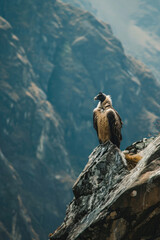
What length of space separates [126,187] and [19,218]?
598 ft

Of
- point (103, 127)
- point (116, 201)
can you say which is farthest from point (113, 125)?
point (116, 201)

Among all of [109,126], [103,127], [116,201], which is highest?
[109,126]

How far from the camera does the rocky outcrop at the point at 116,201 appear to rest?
1062cm

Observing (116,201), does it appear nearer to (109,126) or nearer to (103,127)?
(109,126)

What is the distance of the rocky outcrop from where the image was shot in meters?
10.6

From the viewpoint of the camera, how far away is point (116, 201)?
37.2ft

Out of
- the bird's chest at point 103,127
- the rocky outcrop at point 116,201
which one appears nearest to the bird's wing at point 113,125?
the bird's chest at point 103,127

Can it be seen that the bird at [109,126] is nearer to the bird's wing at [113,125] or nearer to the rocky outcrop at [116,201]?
the bird's wing at [113,125]

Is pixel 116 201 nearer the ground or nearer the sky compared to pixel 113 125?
nearer the ground

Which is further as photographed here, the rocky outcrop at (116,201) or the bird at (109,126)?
the bird at (109,126)

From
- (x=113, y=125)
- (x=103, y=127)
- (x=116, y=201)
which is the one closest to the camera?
(x=116, y=201)

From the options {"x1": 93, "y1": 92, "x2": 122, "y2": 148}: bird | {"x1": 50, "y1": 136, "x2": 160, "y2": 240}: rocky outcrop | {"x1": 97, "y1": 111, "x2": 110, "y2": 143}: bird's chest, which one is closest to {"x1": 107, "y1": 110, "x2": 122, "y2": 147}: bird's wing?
{"x1": 93, "y1": 92, "x2": 122, "y2": 148}: bird

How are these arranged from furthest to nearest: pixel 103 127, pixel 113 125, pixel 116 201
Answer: pixel 103 127, pixel 113 125, pixel 116 201

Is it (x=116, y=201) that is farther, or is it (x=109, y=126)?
(x=109, y=126)
